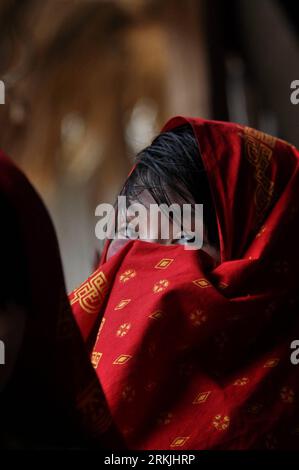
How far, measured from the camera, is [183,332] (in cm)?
105

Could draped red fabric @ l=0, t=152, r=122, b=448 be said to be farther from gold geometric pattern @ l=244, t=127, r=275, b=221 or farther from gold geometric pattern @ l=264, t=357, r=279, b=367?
gold geometric pattern @ l=244, t=127, r=275, b=221

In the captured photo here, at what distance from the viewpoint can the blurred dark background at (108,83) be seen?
3.73 m

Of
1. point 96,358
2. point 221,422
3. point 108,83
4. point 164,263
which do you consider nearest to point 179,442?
point 221,422

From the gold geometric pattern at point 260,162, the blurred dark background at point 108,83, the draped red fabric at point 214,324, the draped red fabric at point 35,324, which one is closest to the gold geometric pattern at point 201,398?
the draped red fabric at point 214,324

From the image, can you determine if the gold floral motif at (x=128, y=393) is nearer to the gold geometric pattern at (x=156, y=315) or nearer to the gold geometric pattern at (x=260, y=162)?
the gold geometric pattern at (x=156, y=315)

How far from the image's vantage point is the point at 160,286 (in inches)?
42.6

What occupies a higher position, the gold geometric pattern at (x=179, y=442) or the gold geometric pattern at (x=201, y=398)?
the gold geometric pattern at (x=201, y=398)

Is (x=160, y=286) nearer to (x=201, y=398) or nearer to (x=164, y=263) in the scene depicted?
(x=164, y=263)

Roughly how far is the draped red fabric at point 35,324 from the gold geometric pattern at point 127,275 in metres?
0.53

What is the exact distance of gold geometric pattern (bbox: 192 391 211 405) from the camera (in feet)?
3.36

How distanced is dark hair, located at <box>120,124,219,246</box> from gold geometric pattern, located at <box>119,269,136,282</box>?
14 cm

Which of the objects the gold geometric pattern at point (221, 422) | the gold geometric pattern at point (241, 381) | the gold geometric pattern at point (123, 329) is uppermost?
the gold geometric pattern at point (123, 329)
